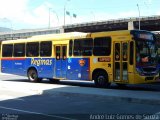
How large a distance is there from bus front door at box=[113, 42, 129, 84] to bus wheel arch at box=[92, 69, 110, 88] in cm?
69

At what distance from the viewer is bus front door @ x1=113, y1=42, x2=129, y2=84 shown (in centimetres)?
2022

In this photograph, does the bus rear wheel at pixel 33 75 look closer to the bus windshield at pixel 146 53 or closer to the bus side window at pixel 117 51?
the bus side window at pixel 117 51

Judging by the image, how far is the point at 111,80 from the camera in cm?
2084

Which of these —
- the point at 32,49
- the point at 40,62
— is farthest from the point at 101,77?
the point at 32,49

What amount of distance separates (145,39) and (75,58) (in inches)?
167

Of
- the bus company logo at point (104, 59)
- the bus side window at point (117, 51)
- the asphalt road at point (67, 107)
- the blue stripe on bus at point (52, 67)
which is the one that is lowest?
the asphalt road at point (67, 107)

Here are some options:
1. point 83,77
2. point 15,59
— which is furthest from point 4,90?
point 15,59

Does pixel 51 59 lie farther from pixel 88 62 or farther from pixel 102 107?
pixel 102 107

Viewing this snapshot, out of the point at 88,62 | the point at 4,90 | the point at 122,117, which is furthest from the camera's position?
the point at 88,62

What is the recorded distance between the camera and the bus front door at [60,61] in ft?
78.0

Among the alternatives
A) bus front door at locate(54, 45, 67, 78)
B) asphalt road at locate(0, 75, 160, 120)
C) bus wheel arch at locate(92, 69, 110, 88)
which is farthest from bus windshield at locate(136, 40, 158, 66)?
bus front door at locate(54, 45, 67, 78)

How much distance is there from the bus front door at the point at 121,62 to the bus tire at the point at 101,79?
2.32 feet

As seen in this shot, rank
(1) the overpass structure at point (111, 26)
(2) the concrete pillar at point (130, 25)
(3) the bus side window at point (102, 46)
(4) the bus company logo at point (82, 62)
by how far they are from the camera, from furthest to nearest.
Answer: (2) the concrete pillar at point (130, 25) → (1) the overpass structure at point (111, 26) → (4) the bus company logo at point (82, 62) → (3) the bus side window at point (102, 46)

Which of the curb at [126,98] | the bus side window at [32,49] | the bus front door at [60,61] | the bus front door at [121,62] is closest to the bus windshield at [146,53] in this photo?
the bus front door at [121,62]
